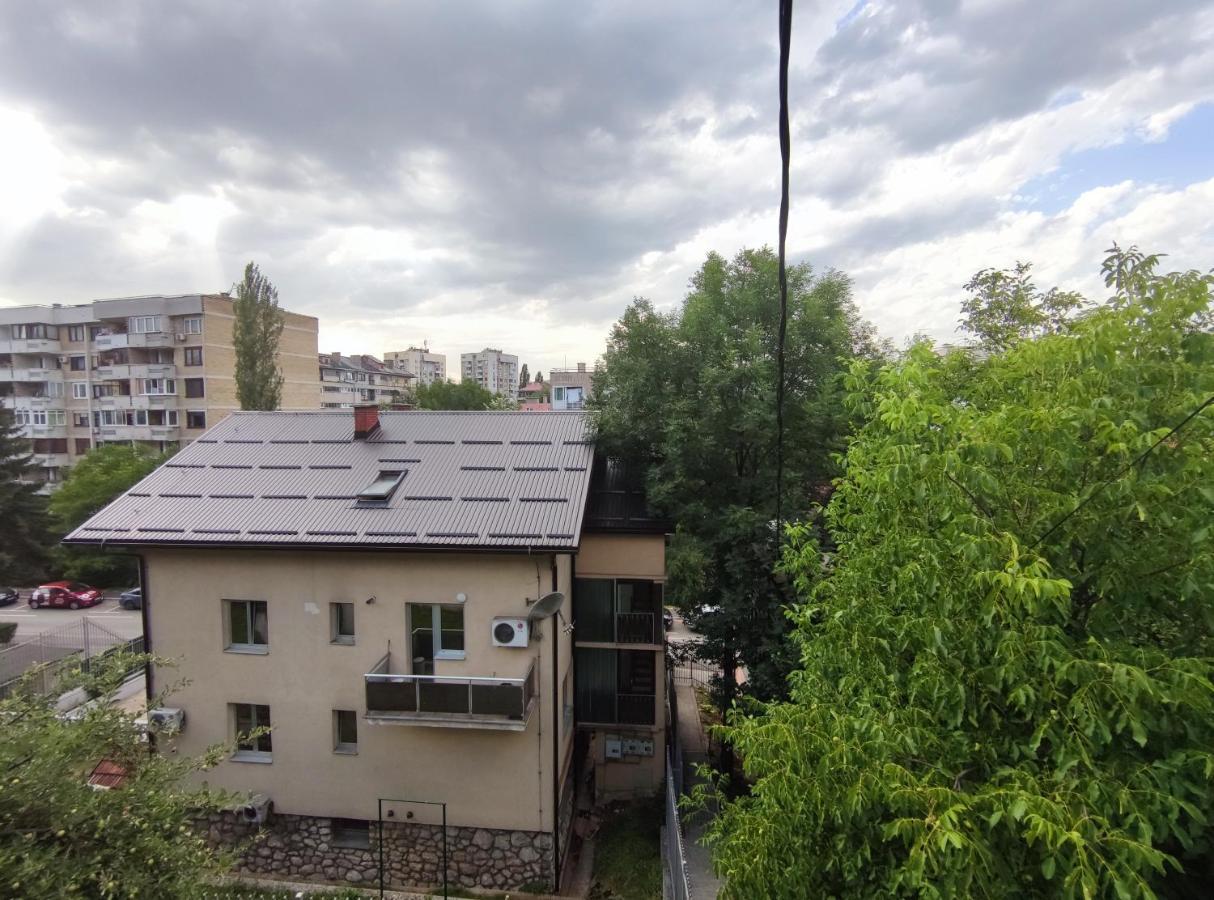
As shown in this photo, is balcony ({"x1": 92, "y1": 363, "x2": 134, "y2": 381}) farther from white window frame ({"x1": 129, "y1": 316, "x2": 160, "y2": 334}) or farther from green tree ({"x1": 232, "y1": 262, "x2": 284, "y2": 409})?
green tree ({"x1": 232, "y1": 262, "x2": 284, "y2": 409})

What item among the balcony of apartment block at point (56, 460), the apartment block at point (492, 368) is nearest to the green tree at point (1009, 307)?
the balcony of apartment block at point (56, 460)

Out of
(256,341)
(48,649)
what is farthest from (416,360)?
(48,649)

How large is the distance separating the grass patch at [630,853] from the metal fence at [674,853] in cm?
25

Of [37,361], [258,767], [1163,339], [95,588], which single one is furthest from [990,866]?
[37,361]

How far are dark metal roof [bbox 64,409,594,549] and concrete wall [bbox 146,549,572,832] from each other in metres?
0.49

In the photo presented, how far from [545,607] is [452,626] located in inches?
74.5

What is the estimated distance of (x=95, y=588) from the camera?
98.9 feet

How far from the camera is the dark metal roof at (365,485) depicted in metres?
10.3

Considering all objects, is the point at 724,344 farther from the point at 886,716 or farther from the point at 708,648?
the point at 886,716

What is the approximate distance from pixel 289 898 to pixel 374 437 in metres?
8.39

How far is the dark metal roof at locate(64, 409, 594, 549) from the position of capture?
33.9 ft

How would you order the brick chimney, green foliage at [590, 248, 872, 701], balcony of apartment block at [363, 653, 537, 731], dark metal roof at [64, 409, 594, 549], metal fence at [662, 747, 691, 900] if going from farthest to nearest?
1. the brick chimney
2. green foliage at [590, 248, 872, 701]
3. dark metal roof at [64, 409, 594, 549]
4. balcony of apartment block at [363, 653, 537, 731]
5. metal fence at [662, 747, 691, 900]

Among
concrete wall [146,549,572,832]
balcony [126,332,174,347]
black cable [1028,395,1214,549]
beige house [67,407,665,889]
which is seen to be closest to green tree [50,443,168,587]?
balcony [126,332,174,347]

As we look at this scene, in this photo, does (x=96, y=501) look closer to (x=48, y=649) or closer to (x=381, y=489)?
(x=48, y=649)
